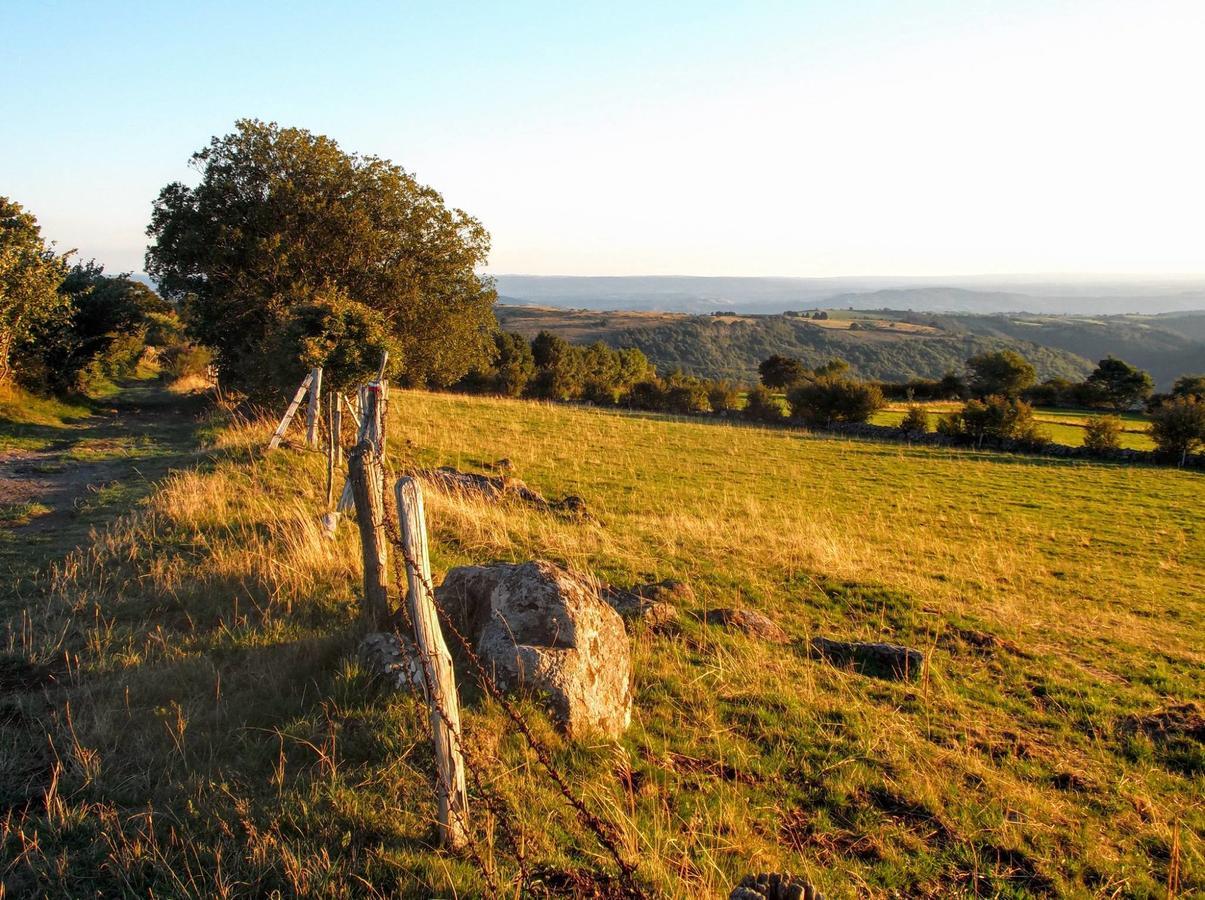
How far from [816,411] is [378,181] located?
37989 mm

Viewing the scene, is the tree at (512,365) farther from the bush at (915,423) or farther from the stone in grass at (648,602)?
the stone in grass at (648,602)

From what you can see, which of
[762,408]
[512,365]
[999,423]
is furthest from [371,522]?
[512,365]

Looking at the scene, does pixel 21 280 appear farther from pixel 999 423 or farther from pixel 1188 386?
pixel 1188 386

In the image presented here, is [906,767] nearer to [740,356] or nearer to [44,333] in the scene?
[44,333]

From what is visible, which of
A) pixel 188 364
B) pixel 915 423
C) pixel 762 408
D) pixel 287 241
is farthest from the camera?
pixel 762 408

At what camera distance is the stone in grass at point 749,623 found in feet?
25.5

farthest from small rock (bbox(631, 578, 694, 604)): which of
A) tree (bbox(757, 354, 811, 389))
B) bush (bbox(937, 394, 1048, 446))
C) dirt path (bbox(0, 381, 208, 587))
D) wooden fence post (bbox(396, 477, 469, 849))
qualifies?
tree (bbox(757, 354, 811, 389))

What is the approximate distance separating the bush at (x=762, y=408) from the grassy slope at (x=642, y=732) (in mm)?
39544

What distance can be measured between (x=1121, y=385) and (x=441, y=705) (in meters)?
81.2

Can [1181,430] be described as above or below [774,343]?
below

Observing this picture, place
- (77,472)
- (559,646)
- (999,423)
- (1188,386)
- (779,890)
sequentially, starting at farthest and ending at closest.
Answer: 1. (1188,386)
2. (999,423)
3. (77,472)
4. (559,646)
5. (779,890)

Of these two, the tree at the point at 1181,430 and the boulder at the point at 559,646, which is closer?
the boulder at the point at 559,646

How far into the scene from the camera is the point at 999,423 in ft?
132

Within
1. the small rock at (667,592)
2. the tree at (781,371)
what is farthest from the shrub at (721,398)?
the small rock at (667,592)
